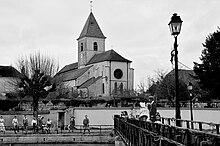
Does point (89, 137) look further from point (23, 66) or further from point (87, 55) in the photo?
point (87, 55)

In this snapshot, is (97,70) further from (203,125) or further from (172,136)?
(172,136)

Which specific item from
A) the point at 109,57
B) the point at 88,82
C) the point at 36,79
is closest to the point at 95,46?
the point at 109,57

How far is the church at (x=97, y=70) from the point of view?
9694 cm

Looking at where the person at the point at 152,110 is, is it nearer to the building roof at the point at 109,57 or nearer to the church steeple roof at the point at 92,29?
the building roof at the point at 109,57

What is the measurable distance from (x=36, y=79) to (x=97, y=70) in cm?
5089

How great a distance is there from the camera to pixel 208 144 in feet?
18.6

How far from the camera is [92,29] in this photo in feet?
370

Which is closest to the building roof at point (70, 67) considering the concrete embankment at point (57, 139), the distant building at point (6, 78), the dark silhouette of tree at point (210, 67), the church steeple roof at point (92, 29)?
the church steeple roof at point (92, 29)

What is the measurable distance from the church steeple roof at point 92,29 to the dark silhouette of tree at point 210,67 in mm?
70470

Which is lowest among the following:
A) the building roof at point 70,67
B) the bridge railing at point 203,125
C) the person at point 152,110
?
the bridge railing at point 203,125

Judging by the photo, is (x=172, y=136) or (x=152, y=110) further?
(x=152, y=110)

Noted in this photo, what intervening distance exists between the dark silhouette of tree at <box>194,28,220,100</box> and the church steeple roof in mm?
70470

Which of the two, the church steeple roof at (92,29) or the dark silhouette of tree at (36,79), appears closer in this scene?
the dark silhouette of tree at (36,79)

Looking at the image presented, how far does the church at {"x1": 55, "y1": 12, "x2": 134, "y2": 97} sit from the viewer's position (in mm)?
96938
